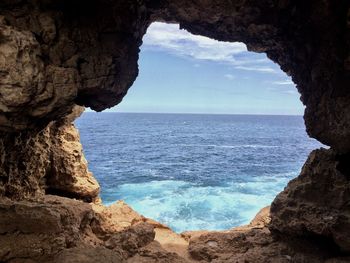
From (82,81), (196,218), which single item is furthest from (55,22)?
(196,218)

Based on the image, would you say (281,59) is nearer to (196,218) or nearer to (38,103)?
(38,103)

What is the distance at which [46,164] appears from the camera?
12.4m

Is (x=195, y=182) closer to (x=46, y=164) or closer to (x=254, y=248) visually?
(x=46, y=164)

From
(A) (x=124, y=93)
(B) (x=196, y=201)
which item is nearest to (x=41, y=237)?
(A) (x=124, y=93)

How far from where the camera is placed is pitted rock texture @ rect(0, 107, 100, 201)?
9.17 m

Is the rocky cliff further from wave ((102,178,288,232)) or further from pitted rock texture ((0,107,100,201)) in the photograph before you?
wave ((102,178,288,232))

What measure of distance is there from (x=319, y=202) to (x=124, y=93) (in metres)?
5.96

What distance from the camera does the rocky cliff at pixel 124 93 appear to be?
6.95 m

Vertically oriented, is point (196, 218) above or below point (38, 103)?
below

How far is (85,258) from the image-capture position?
662 cm

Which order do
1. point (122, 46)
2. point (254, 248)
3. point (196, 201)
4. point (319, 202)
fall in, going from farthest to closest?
1. point (196, 201)
2. point (254, 248)
3. point (319, 202)
4. point (122, 46)

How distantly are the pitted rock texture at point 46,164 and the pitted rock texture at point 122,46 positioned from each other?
5.95ft

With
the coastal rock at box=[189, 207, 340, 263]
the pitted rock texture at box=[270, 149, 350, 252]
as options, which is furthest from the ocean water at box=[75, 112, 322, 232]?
the pitted rock texture at box=[270, 149, 350, 252]

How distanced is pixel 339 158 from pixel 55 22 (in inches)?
→ 310
